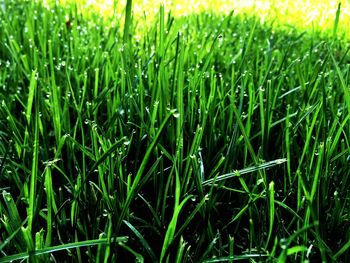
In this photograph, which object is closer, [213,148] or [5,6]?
[213,148]

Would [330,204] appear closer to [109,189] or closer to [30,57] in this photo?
[109,189]

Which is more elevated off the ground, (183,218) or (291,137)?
(291,137)

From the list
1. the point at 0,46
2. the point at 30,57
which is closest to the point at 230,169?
the point at 30,57

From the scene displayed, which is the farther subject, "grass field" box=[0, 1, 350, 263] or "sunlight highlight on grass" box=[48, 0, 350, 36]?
"sunlight highlight on grass" box=[48, 0, 350, 36]

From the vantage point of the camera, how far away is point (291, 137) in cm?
106

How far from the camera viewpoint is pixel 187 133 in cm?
108

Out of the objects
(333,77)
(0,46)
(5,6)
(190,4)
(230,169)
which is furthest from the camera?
(190,4)

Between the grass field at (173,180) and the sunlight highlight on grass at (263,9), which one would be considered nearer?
the grass field at (173,180)

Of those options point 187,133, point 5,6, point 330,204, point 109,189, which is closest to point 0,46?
point 5,6

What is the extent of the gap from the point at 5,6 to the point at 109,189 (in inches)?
78.9

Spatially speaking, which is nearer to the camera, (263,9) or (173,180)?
(173,180)

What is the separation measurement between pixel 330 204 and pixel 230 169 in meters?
0.20

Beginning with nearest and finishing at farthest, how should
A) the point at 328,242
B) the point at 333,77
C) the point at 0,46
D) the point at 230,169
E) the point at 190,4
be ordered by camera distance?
the point at 328,242
the point at 230,169
the point at 333,77
the point at 0,46
the point at 190,4

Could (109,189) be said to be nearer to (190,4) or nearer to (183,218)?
(183,218)
